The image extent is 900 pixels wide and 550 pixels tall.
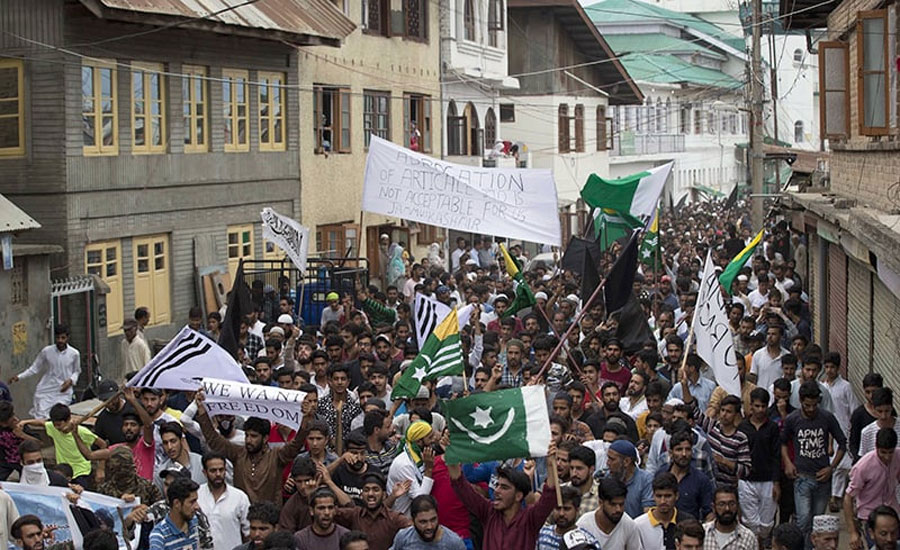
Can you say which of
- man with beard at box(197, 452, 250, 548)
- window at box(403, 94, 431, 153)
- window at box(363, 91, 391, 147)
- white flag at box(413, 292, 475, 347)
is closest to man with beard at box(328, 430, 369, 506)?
man with beard at box(197, 452, 250, 548)

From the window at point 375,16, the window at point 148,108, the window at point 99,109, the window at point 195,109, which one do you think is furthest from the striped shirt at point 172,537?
the window at point 375,16

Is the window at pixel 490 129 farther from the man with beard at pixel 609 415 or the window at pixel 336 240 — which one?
the man with beard at pixel 609 415

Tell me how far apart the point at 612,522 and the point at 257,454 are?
2901 mm

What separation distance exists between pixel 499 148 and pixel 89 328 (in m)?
21.5

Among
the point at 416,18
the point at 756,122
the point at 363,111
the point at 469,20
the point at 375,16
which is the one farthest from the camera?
the point at 469,20

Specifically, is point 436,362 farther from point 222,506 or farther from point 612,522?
point 612,522

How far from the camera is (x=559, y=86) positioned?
4797 centimetres

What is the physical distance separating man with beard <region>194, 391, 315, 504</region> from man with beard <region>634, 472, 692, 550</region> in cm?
250

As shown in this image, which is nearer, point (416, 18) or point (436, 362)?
point (436, 362)

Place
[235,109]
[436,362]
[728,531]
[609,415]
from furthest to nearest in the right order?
[235,109] < [436,362] < [609,415] < [728,531]

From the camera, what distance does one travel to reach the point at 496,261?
31750 millimetres

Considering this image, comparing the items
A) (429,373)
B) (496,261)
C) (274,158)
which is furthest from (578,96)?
(429,373)

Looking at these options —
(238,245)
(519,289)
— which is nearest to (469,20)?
(238,245)

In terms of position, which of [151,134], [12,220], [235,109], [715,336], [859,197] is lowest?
[715,336]
